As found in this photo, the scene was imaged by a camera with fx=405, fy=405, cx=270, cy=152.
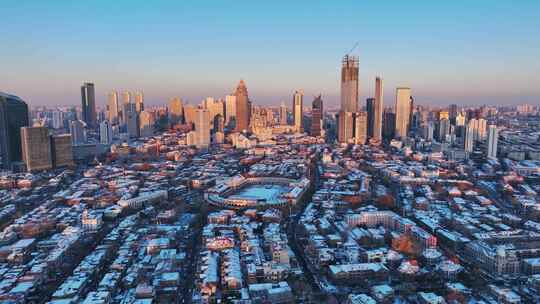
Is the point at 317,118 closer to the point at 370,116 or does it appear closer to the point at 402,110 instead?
the point at 370,116

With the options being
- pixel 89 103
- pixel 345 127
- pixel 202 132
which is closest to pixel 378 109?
pixel 345 127

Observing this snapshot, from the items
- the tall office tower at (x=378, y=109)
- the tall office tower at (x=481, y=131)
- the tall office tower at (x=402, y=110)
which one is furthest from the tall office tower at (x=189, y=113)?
the tall office tower at (x=481, y=131)

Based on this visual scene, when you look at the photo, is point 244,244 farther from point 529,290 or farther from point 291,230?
point 529,290

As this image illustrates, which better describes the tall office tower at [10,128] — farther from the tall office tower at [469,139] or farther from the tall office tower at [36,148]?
the tall office tower at [469,139]

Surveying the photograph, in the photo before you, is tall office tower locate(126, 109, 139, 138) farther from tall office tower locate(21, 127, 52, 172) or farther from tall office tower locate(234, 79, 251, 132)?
tall office tower locate(21, 127, 52, 172)

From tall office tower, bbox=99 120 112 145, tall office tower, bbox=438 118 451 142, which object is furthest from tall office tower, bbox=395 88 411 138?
tall office tower, bbox=99 120 112 145

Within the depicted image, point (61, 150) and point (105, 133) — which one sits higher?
point (105, 133)
